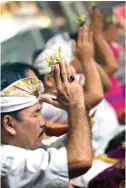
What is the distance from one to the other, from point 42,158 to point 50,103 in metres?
0.22

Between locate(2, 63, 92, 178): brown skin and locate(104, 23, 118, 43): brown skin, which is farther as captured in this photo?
locate(104, 23, 118, 43): brown skin

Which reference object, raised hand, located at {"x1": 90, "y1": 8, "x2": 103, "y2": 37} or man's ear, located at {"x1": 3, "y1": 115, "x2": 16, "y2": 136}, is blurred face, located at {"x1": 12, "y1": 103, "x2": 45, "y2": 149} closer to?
man's ear, located at {"x1": 3, "y1": 115, "x2": 16, "y2": 136}

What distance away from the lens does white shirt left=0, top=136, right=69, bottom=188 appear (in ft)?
4.68

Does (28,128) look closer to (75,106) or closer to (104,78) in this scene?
(75,106)

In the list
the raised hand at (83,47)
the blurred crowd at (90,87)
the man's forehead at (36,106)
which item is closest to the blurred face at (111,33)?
the blurred crowd at (90,87)

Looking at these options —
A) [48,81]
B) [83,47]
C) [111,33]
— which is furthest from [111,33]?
[48,81]

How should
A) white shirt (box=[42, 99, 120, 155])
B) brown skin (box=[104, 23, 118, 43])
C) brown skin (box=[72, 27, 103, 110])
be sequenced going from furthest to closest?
1. brown skin (box=[104, 23, 118, 43])
2. white shirt (box=[42, 99, 120, 155])
3. brown skin (box=[72, 27, 103, 110])

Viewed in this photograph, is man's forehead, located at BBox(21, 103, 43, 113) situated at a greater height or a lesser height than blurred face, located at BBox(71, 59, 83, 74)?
lesser

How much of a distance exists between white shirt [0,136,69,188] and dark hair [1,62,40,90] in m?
0.23

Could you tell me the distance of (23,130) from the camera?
151 centimetres

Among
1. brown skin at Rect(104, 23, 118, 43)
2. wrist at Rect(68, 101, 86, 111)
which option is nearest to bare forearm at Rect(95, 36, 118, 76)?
brown skin at Rect(104, 23, 118, 43)

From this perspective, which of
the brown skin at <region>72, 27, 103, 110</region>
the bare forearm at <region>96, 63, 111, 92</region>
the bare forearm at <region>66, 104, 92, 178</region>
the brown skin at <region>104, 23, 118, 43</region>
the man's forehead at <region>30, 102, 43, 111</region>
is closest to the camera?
the bare forearm at <region>66, 104, 92, 178</region>

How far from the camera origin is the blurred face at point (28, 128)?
1.50 m

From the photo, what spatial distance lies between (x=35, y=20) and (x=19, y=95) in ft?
A: 6.61
